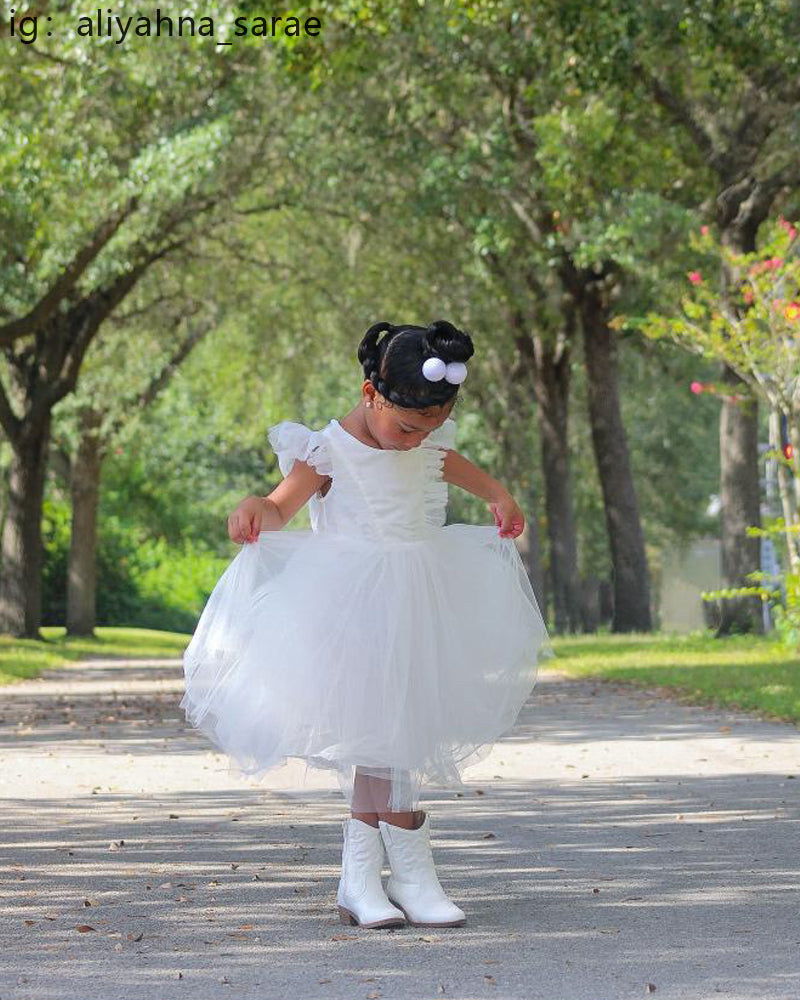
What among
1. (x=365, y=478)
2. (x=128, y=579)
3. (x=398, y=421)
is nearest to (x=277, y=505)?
(x=365, y=478)

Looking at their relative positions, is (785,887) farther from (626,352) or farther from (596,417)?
(626,352)

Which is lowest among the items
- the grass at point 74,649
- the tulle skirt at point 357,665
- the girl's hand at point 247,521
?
the grass at point 74,649

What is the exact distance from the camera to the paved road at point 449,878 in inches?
211

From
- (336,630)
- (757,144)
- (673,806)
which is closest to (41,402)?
(757,144)

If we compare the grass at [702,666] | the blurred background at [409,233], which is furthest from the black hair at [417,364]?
the blurred background at [409,233]

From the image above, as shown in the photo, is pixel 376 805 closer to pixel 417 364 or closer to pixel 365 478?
pixel 365 478

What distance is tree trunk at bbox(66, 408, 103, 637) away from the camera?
36.6 m

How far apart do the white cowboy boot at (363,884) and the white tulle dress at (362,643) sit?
111mm

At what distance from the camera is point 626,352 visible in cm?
4041

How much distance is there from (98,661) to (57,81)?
9.14 metres

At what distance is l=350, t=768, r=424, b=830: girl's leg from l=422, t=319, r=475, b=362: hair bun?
139 centimetres

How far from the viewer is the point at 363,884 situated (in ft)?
20.7

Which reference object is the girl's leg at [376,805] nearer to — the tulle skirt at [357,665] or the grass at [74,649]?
the tulle skirt at [357,665]

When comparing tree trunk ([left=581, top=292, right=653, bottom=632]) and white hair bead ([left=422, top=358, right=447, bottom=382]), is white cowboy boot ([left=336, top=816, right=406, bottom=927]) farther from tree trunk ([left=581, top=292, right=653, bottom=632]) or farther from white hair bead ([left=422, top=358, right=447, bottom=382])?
tree trunk ([left=581, top=292, right=653, bottom=632])
